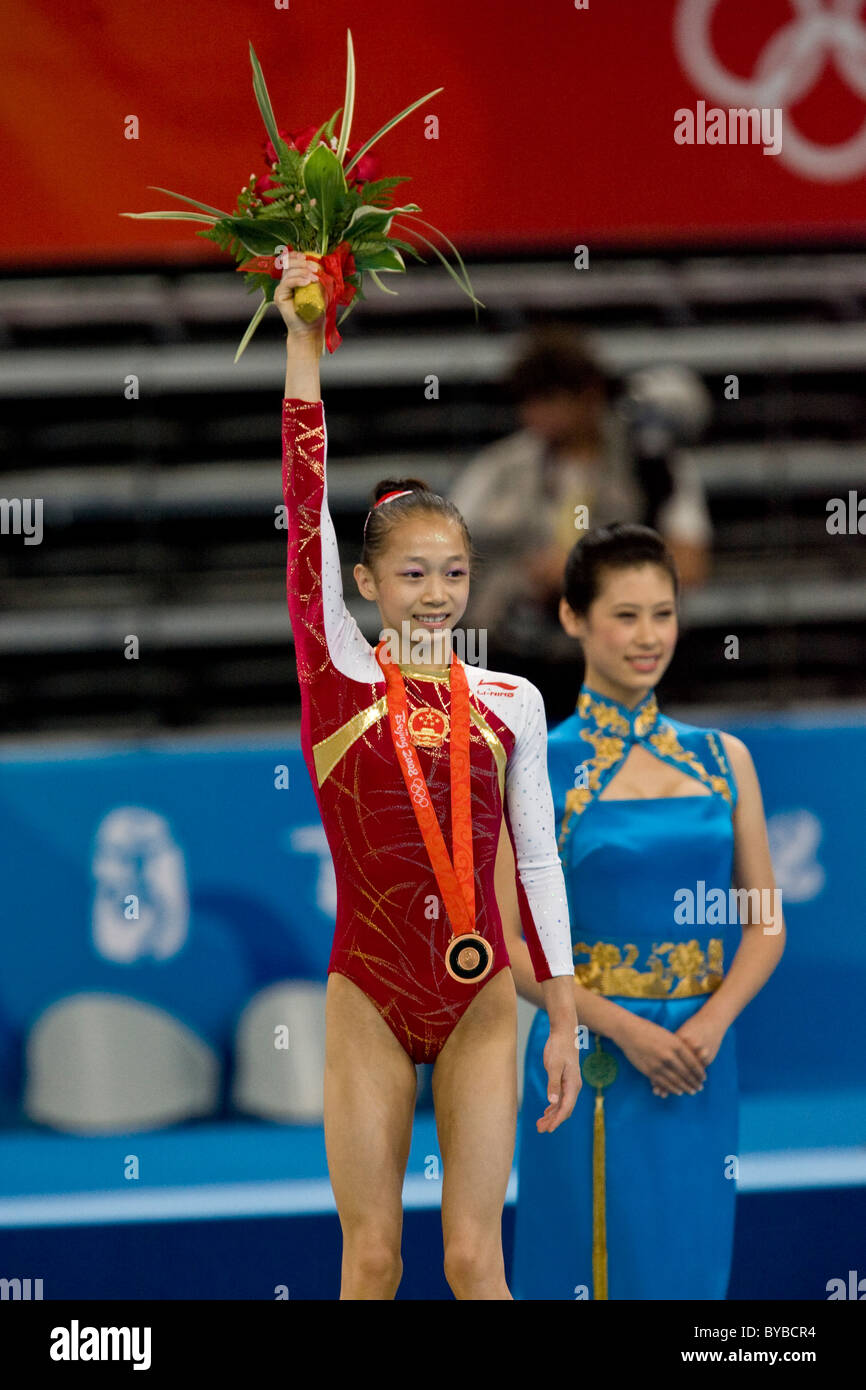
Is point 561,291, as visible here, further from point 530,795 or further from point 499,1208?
point 499,1208

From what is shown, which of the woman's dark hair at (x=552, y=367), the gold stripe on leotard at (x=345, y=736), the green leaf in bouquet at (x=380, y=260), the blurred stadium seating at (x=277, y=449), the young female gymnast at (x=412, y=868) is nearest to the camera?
the young female gymnast at (x=412, y=868)

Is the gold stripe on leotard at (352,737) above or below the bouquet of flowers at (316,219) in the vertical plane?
below

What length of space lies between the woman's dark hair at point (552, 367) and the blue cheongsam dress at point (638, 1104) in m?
1.53

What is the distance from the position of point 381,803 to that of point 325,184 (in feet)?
3.48

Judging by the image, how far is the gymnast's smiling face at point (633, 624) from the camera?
11.3ft

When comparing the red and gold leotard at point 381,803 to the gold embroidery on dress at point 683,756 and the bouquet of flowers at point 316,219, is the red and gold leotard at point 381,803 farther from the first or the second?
the gold embroidery on dress at point 683,756

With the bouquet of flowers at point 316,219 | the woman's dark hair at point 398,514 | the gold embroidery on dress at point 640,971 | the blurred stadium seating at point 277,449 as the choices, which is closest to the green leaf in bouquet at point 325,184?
the bouquet of flowers at point 316,219

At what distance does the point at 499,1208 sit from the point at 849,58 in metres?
3.07

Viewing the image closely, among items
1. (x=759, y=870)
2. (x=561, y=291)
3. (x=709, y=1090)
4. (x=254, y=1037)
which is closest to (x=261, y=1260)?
(x=254, y=1037)

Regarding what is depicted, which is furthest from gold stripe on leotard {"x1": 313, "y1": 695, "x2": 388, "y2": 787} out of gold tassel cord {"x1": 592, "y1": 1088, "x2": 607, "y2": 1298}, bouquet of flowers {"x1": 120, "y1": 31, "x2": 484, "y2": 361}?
gold tassel cord {"x1": 592, "y1": 1088, "x2": 607, "y2": 1298}

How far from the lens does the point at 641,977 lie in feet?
11.2

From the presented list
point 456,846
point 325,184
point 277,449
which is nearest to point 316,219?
point 325,184

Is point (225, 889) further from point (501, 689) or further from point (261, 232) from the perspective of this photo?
point (261, 232)
